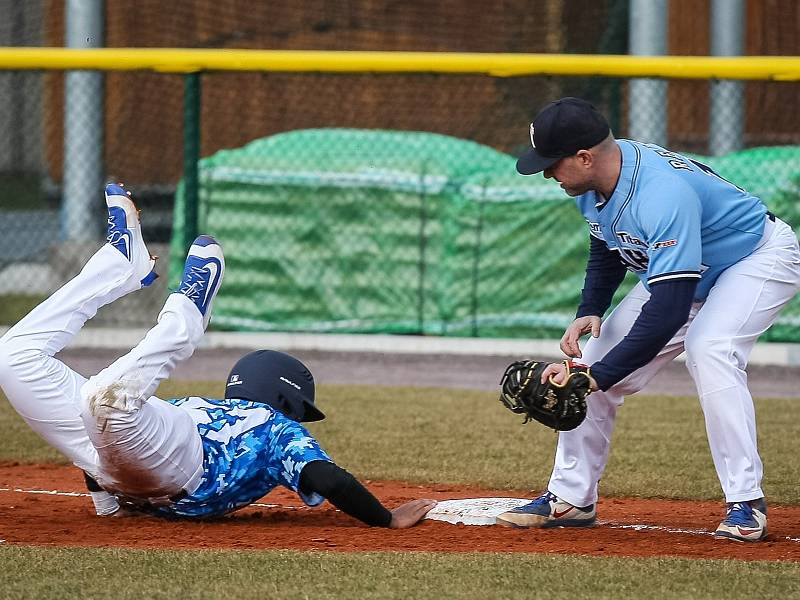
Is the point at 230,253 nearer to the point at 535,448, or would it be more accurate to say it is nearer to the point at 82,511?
the point at 535,448

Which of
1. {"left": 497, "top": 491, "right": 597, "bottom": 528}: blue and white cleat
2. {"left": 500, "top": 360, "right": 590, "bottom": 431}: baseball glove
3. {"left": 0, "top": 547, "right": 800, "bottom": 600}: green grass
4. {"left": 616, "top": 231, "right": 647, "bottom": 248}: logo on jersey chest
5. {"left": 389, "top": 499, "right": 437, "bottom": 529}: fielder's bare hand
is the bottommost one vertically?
{"left": 497, "top": 491, "right": 597, "bottom": 528}: blue and white cleat

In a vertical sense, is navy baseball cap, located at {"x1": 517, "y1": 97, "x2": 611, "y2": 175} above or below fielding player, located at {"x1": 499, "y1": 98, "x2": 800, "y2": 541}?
above

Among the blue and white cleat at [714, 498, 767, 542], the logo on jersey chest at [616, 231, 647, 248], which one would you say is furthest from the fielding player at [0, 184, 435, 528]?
the logo on jersey chest at [616, 231, 647, 248]

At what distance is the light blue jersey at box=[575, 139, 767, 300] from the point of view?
423 centimetres

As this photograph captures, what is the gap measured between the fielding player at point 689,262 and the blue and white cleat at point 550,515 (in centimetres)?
48

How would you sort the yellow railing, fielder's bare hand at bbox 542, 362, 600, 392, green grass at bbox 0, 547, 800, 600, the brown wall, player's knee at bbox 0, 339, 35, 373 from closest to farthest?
green grass at bbox 0, 547, 800, 600 → fielder's bare hand at bbox 542, 362, 600, 392 → player's knee at bbox 0, 339, 35, 373 → the yellow railing → the brown wall

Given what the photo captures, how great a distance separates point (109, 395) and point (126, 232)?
1.01 meters

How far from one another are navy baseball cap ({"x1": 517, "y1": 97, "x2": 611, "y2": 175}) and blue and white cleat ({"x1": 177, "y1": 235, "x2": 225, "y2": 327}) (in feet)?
4.26

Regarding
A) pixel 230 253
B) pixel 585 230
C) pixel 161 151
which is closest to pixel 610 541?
pixel 585 230

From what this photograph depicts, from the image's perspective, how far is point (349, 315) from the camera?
1040cm

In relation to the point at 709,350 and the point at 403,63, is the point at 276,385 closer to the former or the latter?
the point at 709,350

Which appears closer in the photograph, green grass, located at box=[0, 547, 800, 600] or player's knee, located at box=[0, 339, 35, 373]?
green grass, located at box=[0, 547, 800, 600]

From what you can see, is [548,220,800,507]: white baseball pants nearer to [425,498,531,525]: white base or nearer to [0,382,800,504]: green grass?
[425,498,531,525]: white base

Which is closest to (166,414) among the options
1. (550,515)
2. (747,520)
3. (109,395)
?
(109,395)
